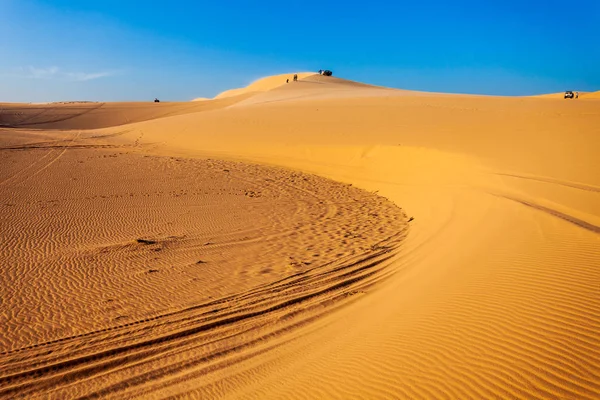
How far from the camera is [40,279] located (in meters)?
6.96

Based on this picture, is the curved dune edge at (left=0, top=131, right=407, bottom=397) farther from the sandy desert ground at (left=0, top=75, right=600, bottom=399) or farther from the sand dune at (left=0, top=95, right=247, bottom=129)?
the sand dune at (left=0, top=95, right=247, bottom=129)

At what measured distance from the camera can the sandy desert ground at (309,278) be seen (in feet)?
13.2

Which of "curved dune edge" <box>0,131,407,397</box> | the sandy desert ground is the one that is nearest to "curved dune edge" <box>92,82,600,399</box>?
the sandy desert ground

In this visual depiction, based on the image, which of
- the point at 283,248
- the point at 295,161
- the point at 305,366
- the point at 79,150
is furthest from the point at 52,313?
the point at 79,150

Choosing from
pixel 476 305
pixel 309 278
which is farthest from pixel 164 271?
pixel 476 305

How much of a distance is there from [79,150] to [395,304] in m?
21.2

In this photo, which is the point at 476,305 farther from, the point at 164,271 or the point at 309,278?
the point at 164,271

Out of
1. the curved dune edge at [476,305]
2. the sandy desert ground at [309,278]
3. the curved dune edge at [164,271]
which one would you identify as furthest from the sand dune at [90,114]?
the curved dune edge at [476,305]

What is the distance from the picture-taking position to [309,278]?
7066 mm

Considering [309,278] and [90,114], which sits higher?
[90,114]

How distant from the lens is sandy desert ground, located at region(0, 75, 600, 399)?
158 inches

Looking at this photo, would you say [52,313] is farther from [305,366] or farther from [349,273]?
[349,273]

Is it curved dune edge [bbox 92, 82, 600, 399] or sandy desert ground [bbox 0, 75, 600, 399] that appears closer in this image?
curved dune edge [bbox 92, 82, 600, 399]

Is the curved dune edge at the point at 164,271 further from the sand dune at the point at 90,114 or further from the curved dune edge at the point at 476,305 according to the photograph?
the sand dune at the point at 90,114
